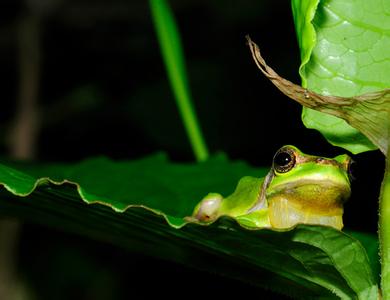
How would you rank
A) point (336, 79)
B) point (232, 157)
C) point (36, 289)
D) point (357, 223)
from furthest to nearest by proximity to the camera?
point (36, 289), point (232, 157), point (357, 223), point (336, 79)

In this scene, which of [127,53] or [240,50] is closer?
[240,50]

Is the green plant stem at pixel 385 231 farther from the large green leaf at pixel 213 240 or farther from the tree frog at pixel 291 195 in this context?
the tree frog at pixel 291 195

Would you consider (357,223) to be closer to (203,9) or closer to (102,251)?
(102,251)

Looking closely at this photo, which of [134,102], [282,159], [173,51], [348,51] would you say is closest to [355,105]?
[348,51]

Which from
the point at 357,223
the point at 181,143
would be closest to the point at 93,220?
the point at 357,223

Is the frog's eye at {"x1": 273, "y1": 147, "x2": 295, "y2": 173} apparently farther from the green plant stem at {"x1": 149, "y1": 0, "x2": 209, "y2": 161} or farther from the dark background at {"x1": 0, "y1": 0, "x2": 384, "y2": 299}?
the dark background at {"x1": 0, "y1": 0, "x2": 384, "y2": 299}

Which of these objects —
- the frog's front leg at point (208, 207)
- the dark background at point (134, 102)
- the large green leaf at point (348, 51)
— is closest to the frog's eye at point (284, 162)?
the frog's front leg at point (208, 207)

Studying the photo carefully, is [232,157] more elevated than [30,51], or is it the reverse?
[30,51]
